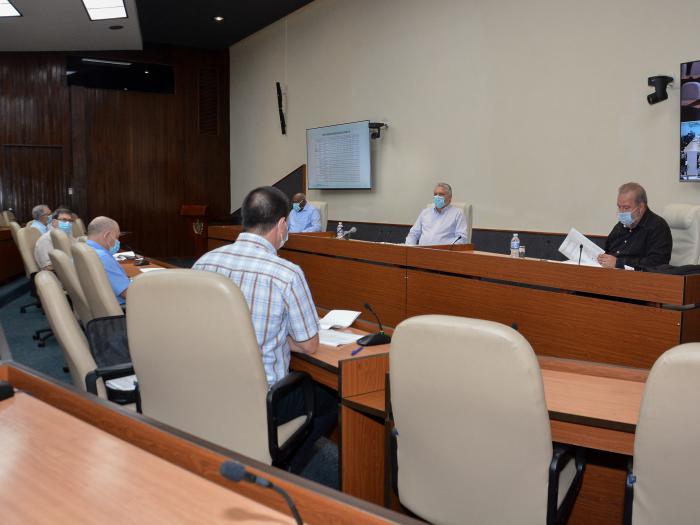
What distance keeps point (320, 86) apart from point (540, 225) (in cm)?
448

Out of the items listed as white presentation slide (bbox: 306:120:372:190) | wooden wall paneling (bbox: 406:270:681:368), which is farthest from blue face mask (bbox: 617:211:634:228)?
white presentation slide (bbox: 306:120:372:190)

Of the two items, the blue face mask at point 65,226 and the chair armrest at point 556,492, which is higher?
the blue face mask at point 65,226

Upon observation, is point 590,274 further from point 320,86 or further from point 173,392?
point 320,86

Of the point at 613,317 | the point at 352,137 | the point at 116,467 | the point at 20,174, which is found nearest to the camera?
the point at 116,467

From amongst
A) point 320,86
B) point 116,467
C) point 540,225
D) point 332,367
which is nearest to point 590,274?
point 332,367

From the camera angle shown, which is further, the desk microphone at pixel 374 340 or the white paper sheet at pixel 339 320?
the white paper sheet at pixel 339 320

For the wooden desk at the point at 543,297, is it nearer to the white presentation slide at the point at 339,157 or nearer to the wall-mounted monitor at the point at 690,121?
the wall-mounted monitor at the point at 690,121

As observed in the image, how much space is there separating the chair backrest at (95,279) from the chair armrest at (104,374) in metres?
0.75

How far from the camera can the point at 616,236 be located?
4.41 metres

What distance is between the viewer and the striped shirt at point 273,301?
2270 millimetres

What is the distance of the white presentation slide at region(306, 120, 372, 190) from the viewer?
8156mm

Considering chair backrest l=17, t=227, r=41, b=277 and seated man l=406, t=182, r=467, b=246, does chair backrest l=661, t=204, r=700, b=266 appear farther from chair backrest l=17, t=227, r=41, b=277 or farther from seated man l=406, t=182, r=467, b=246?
chair backrest l=17, t=227, r=41, b=277

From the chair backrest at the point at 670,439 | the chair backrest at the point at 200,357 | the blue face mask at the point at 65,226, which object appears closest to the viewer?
the chair backrest at the point at 670,439

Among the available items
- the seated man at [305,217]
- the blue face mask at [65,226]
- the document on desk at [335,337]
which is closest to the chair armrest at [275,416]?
the document on desk at [335,337]
